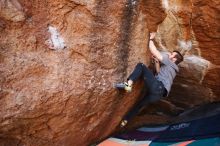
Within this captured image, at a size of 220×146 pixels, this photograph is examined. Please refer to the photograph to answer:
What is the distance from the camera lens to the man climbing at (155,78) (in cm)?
401

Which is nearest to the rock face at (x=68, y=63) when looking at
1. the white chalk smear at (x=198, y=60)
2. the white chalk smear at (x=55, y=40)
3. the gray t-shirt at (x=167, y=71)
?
the white chalk smear at (x=55, y=40)

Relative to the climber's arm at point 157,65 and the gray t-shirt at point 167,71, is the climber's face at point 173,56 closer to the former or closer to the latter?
the gray t-shirt at point 167,71

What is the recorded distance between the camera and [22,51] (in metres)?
3.40

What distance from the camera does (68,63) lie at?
3.62 meters

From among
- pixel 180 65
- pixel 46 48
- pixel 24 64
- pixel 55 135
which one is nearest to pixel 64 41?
pixel 46 48

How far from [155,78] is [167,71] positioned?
0.34m

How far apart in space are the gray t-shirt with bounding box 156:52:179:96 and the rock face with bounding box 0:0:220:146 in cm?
42

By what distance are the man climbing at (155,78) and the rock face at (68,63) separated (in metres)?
0.10

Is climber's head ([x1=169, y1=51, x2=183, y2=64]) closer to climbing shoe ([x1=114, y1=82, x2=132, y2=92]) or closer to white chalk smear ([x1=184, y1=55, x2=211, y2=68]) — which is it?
white chalk smear ([x1=184, y1=55, x2=211, y2=68])

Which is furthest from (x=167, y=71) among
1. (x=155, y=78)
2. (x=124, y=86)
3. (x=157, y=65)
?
(x=124, y=86)

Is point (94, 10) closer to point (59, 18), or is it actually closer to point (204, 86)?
point (59, 18)

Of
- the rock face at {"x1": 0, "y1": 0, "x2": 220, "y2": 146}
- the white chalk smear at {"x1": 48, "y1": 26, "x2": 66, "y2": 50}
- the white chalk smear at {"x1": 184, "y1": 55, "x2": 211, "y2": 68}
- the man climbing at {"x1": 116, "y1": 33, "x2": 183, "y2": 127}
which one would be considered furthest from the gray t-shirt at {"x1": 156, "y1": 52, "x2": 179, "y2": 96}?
the white chalk smear at {"x1": 48, "y1": 26, "x2": 66, "y2": 50}

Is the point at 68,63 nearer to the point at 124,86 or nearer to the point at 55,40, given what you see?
the point at 55,40

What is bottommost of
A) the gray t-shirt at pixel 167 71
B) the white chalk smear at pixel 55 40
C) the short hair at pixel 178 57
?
the gray t-shirt at pixel 167 71
